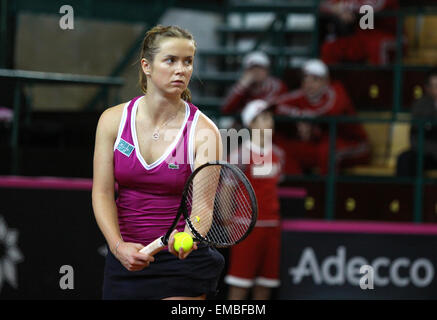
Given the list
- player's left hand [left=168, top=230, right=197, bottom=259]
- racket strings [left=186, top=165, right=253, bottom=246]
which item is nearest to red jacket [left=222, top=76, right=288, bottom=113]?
racket strings [left=186, top=165, right=253, bottom=246]

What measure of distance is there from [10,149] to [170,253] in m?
3.23

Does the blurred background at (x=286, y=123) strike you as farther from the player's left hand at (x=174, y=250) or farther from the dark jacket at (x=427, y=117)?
the player's left hand at (x=174, y=250)

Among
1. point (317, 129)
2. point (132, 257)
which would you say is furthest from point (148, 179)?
point (317, 129)

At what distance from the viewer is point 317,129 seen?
7.62 metres

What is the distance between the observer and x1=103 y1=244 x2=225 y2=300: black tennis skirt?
3035 millimetres

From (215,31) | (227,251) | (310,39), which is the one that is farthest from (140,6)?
(227,251)

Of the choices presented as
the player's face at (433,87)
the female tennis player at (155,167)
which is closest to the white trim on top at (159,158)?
the female tennis player at (155,167)

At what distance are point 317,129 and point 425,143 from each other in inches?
41.5

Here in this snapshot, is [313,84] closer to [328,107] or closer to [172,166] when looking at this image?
[328,107]

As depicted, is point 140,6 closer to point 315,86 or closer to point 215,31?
point 215,31

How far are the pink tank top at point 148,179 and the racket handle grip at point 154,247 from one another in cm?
11

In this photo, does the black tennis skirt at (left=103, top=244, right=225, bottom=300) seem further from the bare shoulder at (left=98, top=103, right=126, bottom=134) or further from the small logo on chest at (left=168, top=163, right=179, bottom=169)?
the bare shoulder at (left=98, top=103, right=126, bottom=134)

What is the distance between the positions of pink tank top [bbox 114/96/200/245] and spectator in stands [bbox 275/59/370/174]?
14.9 ft

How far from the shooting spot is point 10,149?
19.5 feet
